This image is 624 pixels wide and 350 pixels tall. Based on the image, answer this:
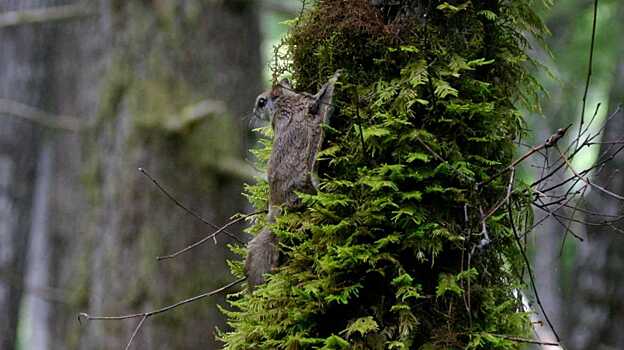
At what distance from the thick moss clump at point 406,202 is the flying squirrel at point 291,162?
1.7 inches

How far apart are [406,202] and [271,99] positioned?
2.00 ft

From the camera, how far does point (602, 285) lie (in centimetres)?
548

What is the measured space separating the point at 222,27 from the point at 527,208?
13.2 feet

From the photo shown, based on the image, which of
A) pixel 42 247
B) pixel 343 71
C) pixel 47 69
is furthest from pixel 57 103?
pixel 343 71

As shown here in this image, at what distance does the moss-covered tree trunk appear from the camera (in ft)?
16.7

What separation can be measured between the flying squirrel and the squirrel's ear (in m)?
0.06

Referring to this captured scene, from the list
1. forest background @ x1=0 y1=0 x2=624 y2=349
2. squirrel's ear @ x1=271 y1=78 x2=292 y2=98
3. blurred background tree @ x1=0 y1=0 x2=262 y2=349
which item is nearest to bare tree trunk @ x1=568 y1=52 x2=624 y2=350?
forest background @ x1=0 y1=0 x2=624 y2=349

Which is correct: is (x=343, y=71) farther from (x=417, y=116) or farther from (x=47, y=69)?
(x=47, y=69)

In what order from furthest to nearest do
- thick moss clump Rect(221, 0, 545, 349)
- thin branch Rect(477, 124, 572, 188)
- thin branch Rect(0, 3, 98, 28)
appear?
1. thin branch Rect(0, 3, 98, 28)
2. thick moss clump Rect(221, 0, 545, 349)
3. thin branch Rect(477, 124, 572, 188)

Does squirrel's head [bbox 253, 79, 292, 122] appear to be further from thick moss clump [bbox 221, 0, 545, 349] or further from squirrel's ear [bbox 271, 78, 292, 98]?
thick moss clump [bbox 221, 0, 545, 349]

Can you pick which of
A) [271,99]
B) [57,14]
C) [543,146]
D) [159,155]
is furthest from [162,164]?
[543,146]

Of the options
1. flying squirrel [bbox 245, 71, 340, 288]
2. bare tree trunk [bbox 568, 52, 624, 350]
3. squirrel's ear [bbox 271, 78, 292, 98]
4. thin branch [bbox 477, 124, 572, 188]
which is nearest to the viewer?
thin branch [bbox 477, 124, 572, 188]

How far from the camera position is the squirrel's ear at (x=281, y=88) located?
2176mm

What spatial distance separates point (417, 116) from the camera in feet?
6.46
